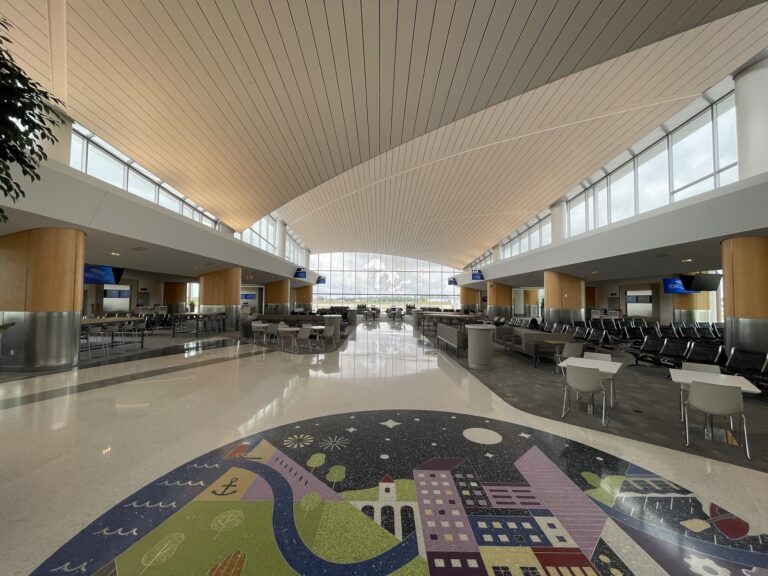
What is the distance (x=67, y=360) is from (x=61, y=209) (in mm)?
3296

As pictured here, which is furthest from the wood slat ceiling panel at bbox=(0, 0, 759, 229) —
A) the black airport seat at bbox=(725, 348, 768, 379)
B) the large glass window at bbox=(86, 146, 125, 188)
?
the black airport seat at bbox=(725, 348, 768, 379)

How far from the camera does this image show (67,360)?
6762 mm

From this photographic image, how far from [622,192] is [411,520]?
1409 centimetres

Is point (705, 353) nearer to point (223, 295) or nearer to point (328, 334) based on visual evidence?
point (328, 334)

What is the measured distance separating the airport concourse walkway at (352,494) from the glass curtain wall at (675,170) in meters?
8.99

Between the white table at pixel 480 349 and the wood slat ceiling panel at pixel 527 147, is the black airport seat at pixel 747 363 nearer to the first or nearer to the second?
the white table at pixel 480 349

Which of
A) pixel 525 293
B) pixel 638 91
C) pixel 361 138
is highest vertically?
pixel 638 91

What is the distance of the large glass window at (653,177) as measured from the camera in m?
9.76


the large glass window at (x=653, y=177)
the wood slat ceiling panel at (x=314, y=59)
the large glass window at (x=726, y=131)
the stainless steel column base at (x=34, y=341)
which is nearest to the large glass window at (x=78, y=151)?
the wood slat ceiling panel at (x=314, y=59)

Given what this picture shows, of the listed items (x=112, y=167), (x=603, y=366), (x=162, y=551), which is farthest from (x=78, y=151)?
(x=603, y=366)

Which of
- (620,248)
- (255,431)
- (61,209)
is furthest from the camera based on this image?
(620,248)

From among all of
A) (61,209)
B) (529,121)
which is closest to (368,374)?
(61,209)

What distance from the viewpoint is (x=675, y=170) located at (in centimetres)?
943

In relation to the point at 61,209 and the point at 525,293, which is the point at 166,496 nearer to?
the point at 61,209
